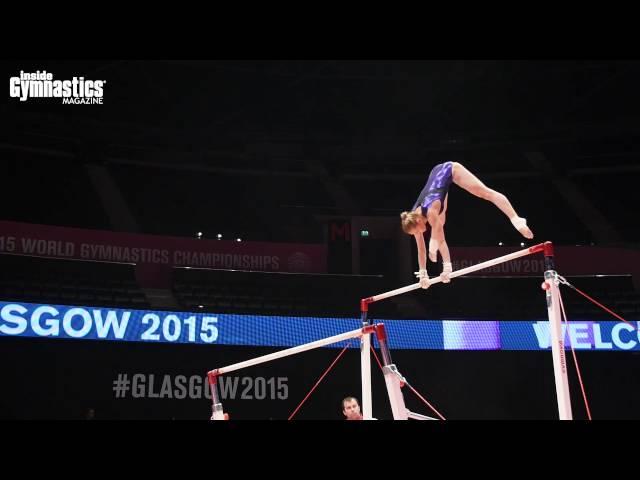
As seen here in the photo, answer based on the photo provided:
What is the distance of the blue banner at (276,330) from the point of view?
11.4 m

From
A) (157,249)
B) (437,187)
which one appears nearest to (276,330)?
(157,249)

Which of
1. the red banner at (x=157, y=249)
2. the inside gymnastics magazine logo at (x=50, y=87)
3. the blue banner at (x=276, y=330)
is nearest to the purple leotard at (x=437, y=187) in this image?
the blue banner at (x=276, y=330)

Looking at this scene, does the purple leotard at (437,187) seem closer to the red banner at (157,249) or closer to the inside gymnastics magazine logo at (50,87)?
the red banner at (157,249)

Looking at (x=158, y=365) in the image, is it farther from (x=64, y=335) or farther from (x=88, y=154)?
(x=88, y=154)

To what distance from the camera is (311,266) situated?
1595 centimetres

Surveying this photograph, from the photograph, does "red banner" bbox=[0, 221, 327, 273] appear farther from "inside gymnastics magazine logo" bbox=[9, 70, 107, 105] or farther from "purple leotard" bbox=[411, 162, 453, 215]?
"purple leotard" bbox=[411, 162, 453, 215]

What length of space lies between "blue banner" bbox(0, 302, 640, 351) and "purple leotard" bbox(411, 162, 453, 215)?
5.97 m

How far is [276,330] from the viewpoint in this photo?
41.0ft

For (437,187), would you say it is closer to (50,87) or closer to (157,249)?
(157,249)

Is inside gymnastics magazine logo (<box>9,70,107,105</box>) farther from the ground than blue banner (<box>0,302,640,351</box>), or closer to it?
farther from the ground

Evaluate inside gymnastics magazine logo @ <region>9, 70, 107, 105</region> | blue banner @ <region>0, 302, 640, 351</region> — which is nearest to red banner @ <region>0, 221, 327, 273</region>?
blue banner @ <region>0, 302, 640, 351</region>

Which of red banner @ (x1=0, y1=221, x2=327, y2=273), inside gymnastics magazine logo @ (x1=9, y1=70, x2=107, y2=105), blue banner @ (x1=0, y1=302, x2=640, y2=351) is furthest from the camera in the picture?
inside gymnastics magazine logo @ (x1=9, y1=70, x2=107, y2=105)

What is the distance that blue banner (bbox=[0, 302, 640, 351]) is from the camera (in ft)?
37.5

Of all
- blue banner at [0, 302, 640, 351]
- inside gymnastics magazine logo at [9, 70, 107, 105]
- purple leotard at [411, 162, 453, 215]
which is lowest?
blue banner at [0, 302, 640, 351]
